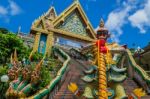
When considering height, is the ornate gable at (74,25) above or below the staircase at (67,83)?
above

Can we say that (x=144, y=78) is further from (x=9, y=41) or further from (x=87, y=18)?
(x=87, y=18)

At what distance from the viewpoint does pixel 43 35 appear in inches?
979

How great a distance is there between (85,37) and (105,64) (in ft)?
58.4

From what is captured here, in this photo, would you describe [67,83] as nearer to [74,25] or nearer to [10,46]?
[10,46]

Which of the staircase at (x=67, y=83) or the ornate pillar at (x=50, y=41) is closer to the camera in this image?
the staircase at (x=67, y=83)

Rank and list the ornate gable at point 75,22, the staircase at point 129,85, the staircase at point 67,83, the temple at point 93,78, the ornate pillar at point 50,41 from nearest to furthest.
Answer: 1. the temple at point 93,78
2. the staircase at point 67,83
3. the staircase at point 129,85
4. the ornate pillar at point 50,41
5. the ornate gable at point 75,22

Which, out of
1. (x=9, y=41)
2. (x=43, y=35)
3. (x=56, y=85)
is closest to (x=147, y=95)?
(x=56, y=85)

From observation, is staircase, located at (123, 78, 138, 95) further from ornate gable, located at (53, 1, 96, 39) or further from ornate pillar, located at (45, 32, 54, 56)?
ornate gable, located at (53, 1, 96, 39)

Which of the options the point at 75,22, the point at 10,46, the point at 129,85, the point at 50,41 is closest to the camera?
the point at 129,85

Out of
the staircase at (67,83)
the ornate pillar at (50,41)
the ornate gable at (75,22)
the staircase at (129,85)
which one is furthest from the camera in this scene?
the ornate gable at (75,22)

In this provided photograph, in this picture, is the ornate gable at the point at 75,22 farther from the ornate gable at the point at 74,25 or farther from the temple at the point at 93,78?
the temple at the point at 93,78

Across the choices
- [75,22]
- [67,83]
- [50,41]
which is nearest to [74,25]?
[75,22]

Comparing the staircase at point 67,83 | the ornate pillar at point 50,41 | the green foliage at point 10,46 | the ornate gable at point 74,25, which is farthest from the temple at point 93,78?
the ornate gable at point 74,25

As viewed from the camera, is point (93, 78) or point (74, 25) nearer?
point (93, 78)
